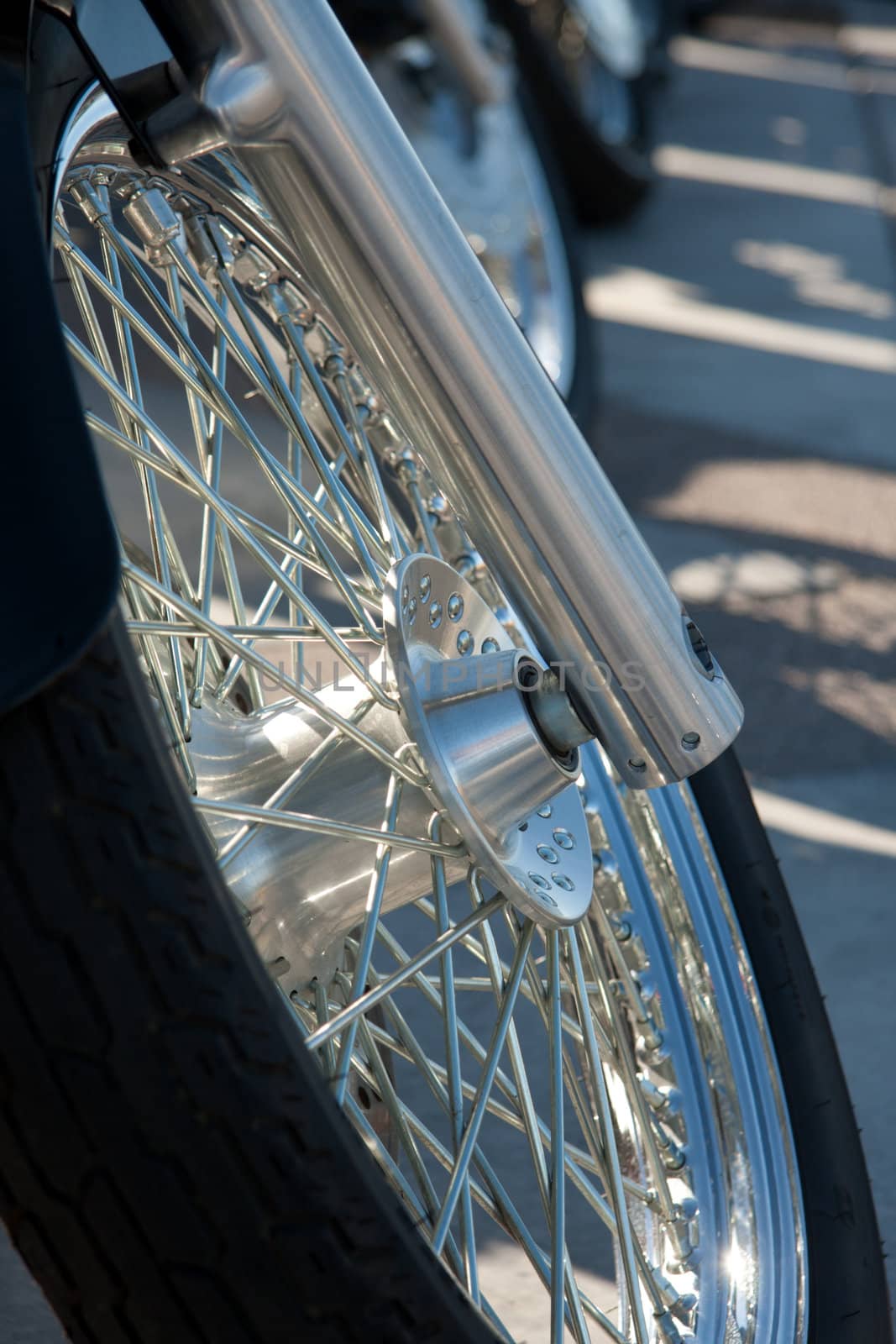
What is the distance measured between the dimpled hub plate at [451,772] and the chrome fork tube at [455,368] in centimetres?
6

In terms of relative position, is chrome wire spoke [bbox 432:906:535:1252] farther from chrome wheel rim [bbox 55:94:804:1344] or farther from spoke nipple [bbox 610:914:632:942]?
spoke nipple [bbox 610:914:632:942]

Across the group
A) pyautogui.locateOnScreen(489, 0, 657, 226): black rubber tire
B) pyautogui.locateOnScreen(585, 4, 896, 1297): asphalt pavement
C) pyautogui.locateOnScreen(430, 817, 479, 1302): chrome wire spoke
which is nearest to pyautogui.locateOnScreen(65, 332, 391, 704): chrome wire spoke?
pyautogui.locateOnScreen(430, 817, 479, 1302): chrome wire spoke

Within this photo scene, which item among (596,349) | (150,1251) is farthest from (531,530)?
(596,349)

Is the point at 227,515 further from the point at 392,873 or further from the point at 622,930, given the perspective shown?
the point at 622,930

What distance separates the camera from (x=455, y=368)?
735 millimetres

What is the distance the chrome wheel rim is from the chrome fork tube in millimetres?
66

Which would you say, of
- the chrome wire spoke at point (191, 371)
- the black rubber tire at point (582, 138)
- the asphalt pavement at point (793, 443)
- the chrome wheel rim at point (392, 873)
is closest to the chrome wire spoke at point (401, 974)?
the chrome wheel rim at point (392, 873)

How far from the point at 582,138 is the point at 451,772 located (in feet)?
7.72

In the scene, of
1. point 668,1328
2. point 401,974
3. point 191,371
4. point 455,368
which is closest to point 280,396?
point 191,371

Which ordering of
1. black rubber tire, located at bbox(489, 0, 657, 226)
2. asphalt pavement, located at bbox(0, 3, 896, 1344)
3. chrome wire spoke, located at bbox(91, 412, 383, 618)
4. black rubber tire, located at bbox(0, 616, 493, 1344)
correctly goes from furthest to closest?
black rubber tire, located at bbox(489, 0, 657, 226), asphalt pavement, located at bbox(0, 3, 896, 1344), chrome wire spoke, located at bbox(91, 412, 383, 618), black rubber tire, located at bbox(0, 616, 493, 1344)

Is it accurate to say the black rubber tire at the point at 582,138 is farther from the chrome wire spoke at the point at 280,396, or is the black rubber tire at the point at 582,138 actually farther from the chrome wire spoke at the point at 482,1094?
the chrome wire spoke at the point at 482,1094

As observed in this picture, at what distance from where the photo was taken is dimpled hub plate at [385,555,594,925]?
0.82 m

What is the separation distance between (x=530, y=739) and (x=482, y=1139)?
0.59 m

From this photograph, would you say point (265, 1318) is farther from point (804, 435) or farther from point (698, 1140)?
point (804, 435)
